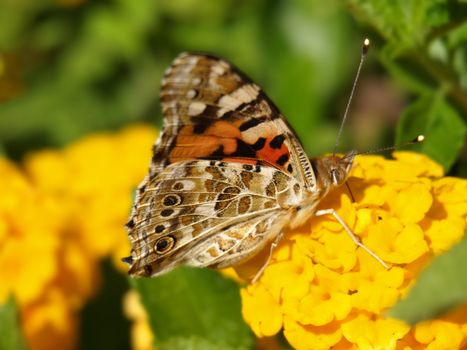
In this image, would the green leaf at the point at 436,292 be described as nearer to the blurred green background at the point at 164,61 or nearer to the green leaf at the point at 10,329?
the green leaf at the point at 10,329

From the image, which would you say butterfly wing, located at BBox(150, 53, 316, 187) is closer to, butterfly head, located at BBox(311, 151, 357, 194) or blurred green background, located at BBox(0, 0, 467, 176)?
butterfly head, located at BBox(311, 151, 357, 194)

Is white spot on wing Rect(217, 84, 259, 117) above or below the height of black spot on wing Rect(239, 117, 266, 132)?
above

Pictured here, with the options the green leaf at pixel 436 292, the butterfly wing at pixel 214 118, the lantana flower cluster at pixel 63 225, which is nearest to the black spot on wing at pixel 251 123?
the butterfly wing at pixel 214 118

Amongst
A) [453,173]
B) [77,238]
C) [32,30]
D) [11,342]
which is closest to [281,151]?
[453,173]

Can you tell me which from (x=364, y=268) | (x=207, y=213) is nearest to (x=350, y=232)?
(x=364, y=268)

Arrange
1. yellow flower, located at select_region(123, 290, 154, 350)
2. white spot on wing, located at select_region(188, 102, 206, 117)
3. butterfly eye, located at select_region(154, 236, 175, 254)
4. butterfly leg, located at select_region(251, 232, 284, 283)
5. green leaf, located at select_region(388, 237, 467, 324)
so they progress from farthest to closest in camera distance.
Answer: yellow flower, located at select_region(123, 290, 154, 350)
white spot on wing, located at select_region(188, 102, 206, 117)
butterfly eye, located at select_region(154, 236, 175, 254)
butterfly leg, located at select_region(251, 232, 284, 283)
green leaf, located at select_region(388, 237, 467, 324)

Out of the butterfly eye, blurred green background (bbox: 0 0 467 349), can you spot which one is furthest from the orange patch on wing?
blurred green background (bbox: 0 0 467 349)

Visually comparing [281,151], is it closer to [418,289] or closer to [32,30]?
[418,289]
